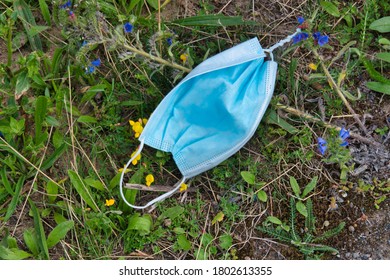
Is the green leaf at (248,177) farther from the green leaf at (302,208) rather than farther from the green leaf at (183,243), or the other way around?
the green leaf at (183,243)

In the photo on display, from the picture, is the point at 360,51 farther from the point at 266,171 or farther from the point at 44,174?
the point at 44,174

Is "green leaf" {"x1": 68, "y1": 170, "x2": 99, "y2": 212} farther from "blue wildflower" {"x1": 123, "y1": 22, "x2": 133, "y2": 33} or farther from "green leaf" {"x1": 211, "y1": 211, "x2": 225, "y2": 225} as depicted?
"blue wildflower" {"x1": 123, "y1": 22, "x2": 133, "y2": 33}

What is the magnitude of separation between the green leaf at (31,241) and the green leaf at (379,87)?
5.27ft

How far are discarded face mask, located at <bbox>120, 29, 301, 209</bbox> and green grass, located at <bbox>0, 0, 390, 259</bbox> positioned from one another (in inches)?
2.8

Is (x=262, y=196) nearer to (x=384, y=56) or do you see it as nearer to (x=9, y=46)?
(x=384, y=56)

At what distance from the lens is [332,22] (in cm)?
251

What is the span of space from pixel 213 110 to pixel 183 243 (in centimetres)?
58

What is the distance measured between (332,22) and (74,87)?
123 cm

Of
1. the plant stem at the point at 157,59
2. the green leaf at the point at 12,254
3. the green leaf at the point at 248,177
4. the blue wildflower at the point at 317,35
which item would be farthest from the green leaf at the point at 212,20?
the green leaf at the point at 12,254

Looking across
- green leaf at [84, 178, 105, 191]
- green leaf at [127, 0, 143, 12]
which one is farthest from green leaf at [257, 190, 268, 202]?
green leaf at [127, 0, 143, 12]

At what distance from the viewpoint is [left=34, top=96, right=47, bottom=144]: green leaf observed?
2293mm

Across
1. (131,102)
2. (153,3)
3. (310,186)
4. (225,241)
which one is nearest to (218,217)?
(225,241)

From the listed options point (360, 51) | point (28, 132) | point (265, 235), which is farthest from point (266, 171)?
point (28, 132)

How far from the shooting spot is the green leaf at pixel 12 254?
2.24m
